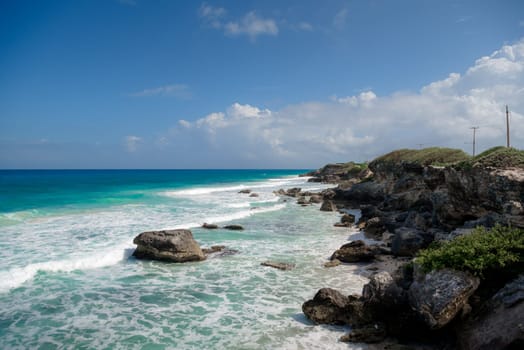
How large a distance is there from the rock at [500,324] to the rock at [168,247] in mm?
11256

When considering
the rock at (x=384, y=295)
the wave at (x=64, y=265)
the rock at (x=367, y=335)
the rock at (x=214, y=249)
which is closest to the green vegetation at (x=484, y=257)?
the rock at (x=384, y=295)

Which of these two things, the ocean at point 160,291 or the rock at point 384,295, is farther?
the ocean at point 160,291

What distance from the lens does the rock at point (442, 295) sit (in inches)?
277

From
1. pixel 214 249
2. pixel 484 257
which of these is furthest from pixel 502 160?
pixel 214 249

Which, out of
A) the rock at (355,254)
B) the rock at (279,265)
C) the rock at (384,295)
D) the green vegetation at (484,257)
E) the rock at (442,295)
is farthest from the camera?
the rock at (355,254)

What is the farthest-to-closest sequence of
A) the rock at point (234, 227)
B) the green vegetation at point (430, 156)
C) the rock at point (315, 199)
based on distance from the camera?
the rock at point (315, 199) < the green vegetation at point (430, 156) < the rock at point (234, 227)

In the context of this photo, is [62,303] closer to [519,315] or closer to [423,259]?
[423,259]

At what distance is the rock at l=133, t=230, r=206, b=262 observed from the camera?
1508cm

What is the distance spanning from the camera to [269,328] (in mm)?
8805

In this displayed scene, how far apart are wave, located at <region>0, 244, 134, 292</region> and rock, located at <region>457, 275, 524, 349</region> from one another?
14.1 m

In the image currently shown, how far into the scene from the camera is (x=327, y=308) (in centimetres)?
902

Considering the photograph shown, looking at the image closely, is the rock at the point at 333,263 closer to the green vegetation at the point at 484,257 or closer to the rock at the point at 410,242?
the rock at the point at 410,242

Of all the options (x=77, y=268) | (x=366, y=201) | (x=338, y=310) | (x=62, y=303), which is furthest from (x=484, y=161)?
(x=366, y=201)

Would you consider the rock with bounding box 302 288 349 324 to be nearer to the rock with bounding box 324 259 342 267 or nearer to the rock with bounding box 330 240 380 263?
the rock with bounding box 324 259 342 267
